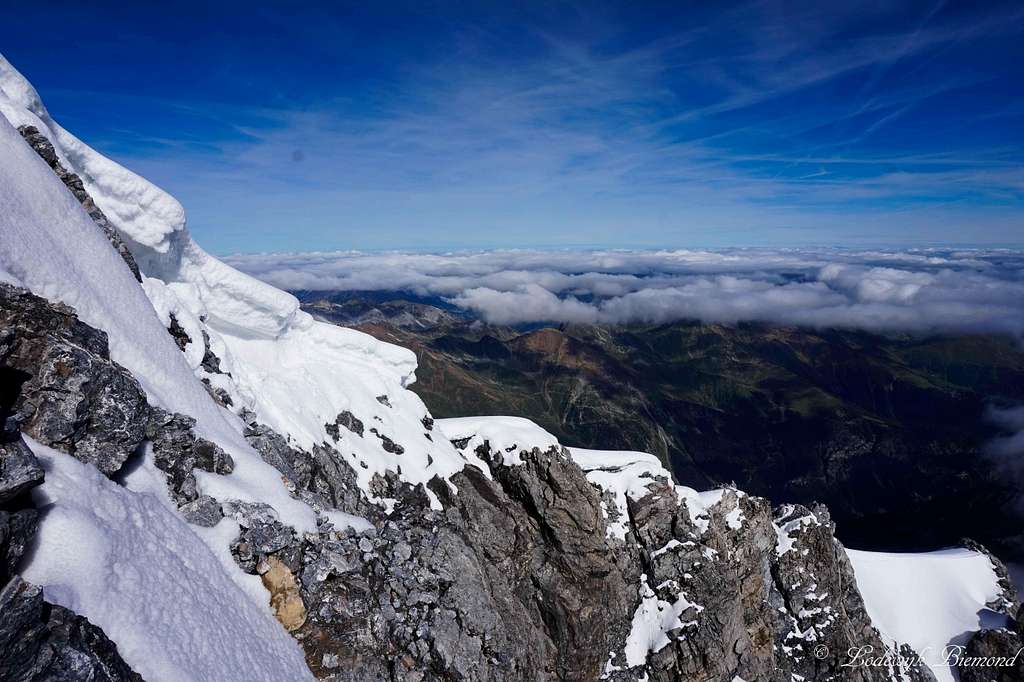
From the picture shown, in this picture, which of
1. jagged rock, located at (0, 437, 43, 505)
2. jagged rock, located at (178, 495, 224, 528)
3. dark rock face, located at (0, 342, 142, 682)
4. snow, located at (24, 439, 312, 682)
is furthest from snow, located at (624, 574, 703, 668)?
jagged rock, located at (0, 437, 43, 505)

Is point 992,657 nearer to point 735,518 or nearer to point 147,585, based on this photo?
point 735,518

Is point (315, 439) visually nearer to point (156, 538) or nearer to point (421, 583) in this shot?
point (421, 583)

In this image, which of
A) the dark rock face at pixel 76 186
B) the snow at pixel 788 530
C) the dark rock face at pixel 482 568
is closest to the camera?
the dark rock face at pixel 482 568

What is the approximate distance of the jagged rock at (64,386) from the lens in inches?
627

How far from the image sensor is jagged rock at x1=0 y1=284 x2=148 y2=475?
52.3 ft

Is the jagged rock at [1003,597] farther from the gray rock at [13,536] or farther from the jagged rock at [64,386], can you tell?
the gray rock at [13,536]

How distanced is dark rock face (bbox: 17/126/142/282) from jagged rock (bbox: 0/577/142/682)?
23.4 m

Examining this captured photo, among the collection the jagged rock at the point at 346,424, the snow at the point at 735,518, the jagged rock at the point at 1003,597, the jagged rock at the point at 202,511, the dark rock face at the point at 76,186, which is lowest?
the jagged rock at the point at 1003,597

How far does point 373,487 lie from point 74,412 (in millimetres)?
27809

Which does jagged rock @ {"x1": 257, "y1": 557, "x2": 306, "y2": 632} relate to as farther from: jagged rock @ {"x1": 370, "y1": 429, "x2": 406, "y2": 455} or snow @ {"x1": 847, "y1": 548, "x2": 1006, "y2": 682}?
snow @ {"x1": 847, "y1": 548, "x2": 1006, "y2": 682}

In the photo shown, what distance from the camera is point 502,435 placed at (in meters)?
57.3

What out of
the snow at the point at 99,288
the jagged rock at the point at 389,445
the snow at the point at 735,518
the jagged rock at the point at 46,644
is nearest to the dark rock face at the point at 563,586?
the snow at the point at 735,518

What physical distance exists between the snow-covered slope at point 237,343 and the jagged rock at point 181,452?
3.08 ft

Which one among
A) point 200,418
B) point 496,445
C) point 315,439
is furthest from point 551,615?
point 200,418
